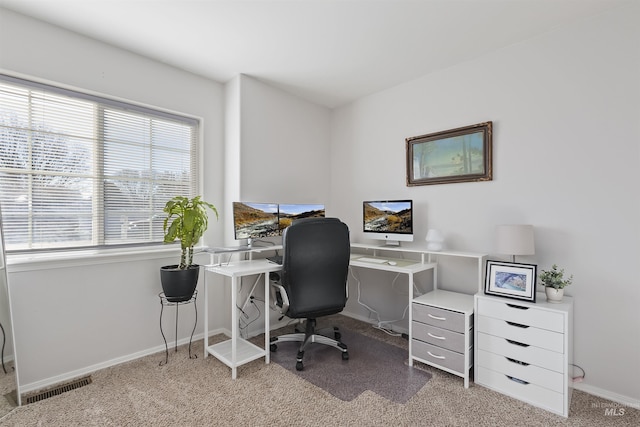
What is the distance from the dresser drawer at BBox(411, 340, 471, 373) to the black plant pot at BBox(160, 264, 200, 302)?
189 centimetres

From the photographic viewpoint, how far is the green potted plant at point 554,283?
203 cm

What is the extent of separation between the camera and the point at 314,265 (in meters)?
2.38

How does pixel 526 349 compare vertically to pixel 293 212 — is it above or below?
below

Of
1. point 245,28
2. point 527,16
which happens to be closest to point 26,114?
point 245,28

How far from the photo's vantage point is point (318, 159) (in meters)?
3.76

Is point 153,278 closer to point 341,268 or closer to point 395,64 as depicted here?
point 341,268

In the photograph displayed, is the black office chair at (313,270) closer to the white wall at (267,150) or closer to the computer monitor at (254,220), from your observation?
the computer monitor at (254,220)

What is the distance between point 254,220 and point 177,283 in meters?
0.84

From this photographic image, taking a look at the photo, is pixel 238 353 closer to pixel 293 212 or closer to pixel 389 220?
pixel 293 212

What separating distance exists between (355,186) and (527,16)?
6.93 feet

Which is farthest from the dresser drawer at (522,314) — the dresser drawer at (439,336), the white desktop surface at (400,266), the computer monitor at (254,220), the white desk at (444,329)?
the computer monitor at (254,220)

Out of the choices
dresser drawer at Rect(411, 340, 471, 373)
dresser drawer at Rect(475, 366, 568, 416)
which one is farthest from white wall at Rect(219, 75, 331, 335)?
dresser drawer at Rect(475, 366, 568, 416)

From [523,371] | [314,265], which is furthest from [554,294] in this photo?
[314,265]

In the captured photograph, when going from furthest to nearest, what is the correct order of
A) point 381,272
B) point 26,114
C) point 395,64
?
point 381,272
point 395,64
point 26,114
